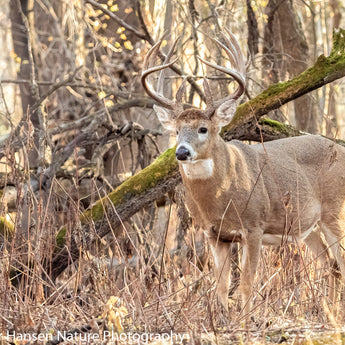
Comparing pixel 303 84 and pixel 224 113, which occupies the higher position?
pixel 303 84

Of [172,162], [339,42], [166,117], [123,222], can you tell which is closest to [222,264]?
[172,162]

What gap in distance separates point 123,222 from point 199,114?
1.72m

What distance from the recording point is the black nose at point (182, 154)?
5.94 metres

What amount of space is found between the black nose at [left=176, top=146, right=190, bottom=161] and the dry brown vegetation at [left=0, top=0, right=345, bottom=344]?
59cm

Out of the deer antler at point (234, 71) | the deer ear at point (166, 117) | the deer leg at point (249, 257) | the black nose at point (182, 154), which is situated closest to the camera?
the black nose at point (182, 154)

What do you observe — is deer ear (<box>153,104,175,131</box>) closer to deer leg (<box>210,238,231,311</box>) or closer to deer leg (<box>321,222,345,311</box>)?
deer leg (<box>210,238,231,311</box>)

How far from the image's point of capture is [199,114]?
635cm

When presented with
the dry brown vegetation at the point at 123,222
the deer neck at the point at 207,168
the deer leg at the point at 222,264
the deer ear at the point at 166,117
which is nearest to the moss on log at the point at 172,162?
the dry brown vegetation at the point at 123,222

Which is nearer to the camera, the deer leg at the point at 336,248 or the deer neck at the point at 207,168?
the deer neck at the point at 207,168

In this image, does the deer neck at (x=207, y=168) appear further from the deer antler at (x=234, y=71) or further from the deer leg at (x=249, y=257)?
the deer leg at (x=249, y=257)

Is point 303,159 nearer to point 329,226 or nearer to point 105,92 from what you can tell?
point 329,226

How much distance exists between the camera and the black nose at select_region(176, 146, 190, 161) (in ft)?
19.5

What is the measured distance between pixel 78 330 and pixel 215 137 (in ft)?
8.22

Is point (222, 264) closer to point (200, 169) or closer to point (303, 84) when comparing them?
point (200, 169)
